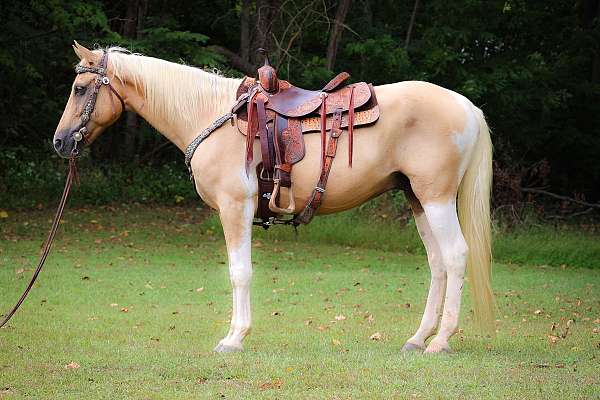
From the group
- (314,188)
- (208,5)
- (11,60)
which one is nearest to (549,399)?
(314,188)

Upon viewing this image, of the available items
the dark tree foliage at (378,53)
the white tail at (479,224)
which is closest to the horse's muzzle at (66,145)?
the white tail at (479,224)

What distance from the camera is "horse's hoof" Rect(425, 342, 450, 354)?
19.6ft

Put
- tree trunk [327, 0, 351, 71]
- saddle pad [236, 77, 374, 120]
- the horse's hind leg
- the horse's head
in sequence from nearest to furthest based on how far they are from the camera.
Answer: saddle pad [236, 77, 374, 120], the horse's head, the horse's hind leg, tree trunk [327, 0, 351, 71]

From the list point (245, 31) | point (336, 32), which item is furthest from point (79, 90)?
point (245, 31)

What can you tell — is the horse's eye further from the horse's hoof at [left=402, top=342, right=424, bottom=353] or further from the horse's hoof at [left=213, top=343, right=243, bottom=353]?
the horse's hoof at [left=402, top=342, right=424, bottom=353]

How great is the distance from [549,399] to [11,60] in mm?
12747

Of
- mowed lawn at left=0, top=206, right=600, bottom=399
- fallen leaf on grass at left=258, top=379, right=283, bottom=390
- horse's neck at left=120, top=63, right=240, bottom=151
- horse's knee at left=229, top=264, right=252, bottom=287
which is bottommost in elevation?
mowed lawn at left=0, top=206, right=600, bottom=399

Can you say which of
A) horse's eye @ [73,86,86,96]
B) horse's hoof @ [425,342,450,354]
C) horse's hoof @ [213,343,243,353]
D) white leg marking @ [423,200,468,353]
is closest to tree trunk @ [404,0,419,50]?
white leg marking @ [423,200,468,353]

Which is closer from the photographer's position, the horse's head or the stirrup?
the stirrup

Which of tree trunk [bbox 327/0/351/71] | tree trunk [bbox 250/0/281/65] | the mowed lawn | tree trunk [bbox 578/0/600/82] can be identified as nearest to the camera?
the mowed lawn

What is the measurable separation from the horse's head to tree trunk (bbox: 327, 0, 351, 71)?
11.3 meters

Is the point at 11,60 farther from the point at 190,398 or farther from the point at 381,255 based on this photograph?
the point at 190,398

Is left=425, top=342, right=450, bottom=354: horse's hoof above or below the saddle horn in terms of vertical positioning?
below

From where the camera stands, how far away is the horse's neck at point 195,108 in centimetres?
622
